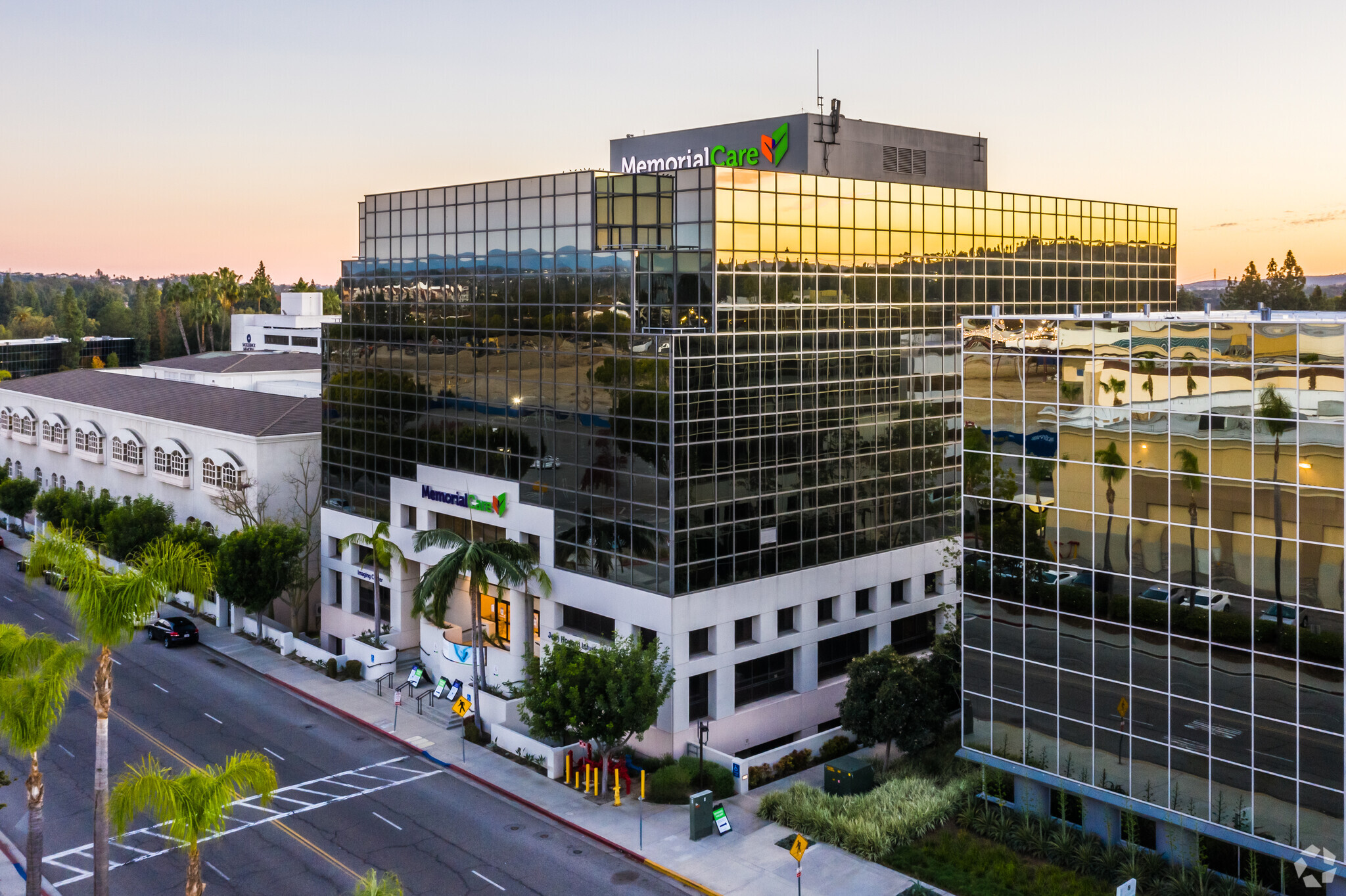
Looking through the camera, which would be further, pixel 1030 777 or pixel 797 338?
pixel 797 338

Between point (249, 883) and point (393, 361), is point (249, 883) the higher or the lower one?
the lower one

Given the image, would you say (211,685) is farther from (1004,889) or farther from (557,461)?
(1004,889)

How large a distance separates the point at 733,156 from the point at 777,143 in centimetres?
244

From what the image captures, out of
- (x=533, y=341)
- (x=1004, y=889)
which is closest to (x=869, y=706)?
(x=1004, y=889)

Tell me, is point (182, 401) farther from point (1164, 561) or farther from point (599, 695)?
point (1164, 561)

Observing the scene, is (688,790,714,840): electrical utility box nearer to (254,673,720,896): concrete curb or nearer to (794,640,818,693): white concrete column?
(254,673,720,896): concrete curb

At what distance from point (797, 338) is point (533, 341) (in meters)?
11.2

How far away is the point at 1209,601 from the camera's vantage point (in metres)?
31.4

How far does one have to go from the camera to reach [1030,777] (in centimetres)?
3578

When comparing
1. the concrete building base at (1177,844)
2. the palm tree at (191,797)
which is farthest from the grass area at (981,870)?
the palm tree at (191,797)

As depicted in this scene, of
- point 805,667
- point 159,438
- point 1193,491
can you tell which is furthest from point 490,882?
point 159,438

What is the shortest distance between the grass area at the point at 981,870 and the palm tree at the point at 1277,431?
981 centimetres

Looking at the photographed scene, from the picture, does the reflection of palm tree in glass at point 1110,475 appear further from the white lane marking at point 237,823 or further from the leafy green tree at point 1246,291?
the leafy green tree at point 1246,291

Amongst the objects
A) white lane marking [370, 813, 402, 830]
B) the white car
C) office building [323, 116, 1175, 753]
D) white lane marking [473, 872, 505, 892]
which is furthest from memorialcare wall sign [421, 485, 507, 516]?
the white car
